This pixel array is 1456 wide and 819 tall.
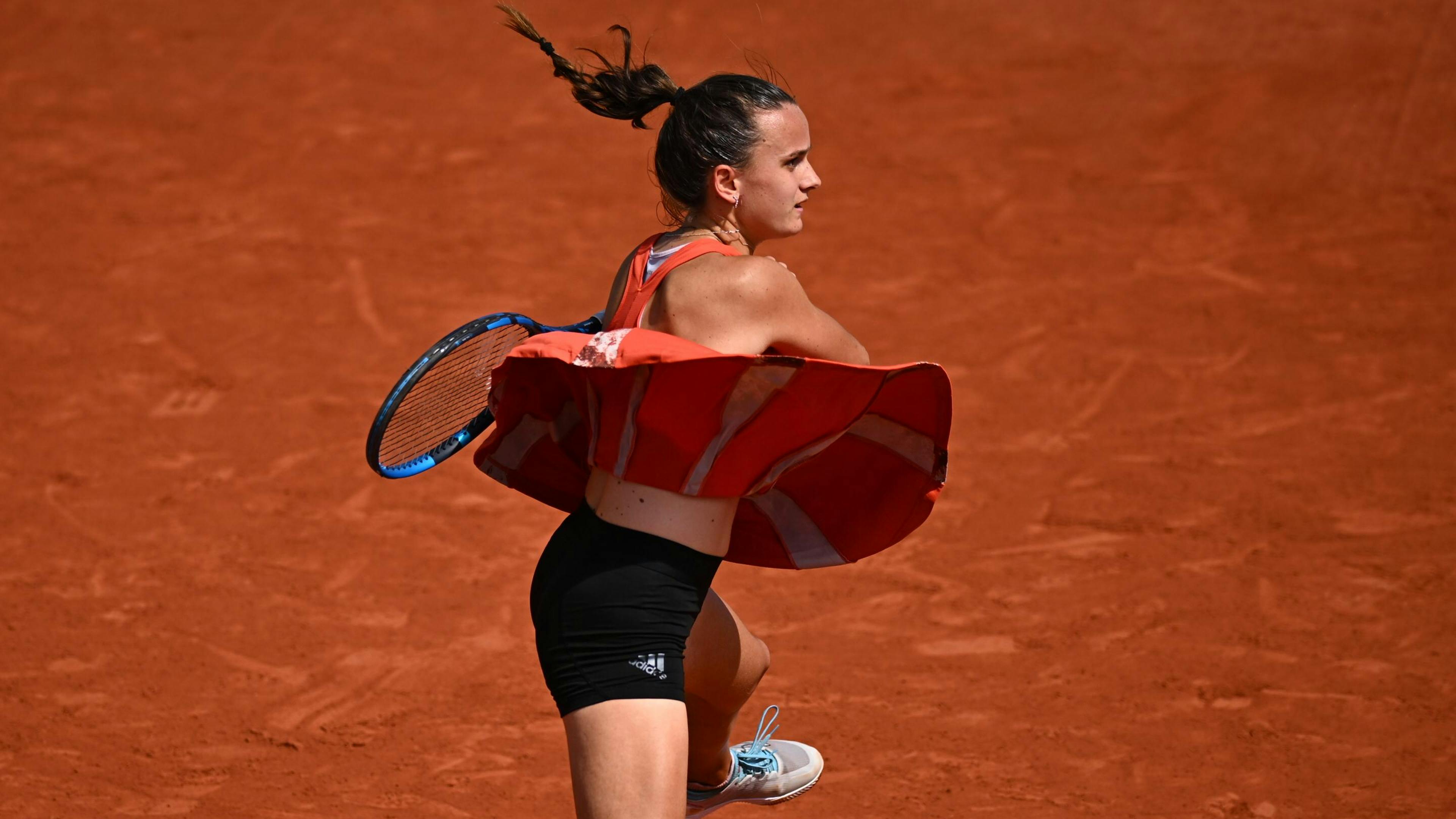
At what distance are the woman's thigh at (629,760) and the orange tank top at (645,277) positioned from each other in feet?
2.25

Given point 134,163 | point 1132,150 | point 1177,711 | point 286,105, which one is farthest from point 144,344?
point 1132,150

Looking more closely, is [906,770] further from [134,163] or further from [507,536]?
[134,163]

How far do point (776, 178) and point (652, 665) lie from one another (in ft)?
3.02

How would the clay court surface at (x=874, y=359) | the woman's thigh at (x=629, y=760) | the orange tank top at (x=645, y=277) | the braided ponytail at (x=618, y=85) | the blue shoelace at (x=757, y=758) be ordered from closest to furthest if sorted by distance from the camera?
the woman's thigh at (x=629, y=760) < the orange tank top at (x=645, y=277) < the braided ponytail at (x=618, y=85) < the blue shoelace at (x=757, y=758) < the clay court surface at (x=874, y=359)

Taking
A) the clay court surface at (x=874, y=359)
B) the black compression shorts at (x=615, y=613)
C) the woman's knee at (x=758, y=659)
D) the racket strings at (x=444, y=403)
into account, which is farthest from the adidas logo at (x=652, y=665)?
the clay court surface at (x=874, y=359)

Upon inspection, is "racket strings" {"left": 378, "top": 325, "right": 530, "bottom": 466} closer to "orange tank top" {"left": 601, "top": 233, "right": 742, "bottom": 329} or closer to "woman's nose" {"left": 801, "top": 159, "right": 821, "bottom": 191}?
"orange tank top" {"left": 601, "top": 233, "right": 742, "bottom": 329}

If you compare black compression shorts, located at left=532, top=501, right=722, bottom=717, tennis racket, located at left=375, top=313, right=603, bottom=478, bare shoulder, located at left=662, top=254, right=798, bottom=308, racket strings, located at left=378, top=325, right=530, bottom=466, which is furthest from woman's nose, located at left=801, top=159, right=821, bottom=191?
racket strings, located at left=378, top=325, right=530, bottom=466

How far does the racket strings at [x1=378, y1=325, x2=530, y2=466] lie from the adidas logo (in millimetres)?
964

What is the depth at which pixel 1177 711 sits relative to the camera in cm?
445

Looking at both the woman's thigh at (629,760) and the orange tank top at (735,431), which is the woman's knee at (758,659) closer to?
the orange tank top at (735,431)

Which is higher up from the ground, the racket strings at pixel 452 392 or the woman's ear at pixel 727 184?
the woman's ear at pixel 727 184

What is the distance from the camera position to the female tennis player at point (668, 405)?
2.61m

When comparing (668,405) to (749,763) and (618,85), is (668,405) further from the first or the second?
(749,763)

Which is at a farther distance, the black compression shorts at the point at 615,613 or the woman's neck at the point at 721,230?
the woman's neck at the point at 721,230
